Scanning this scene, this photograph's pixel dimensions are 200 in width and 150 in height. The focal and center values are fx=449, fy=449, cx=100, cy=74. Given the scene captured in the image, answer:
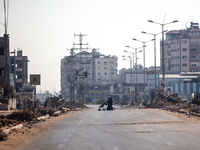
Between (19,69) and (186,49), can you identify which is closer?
(19,69)

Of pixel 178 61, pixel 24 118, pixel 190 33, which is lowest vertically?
pixel 24 118

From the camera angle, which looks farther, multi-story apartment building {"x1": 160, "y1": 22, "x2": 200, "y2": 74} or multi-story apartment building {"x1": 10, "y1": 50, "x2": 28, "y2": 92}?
multi-story apartment building {"x1": 160, "y1": 22, "x2": 200, "y2": 74}

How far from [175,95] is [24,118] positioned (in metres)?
36.3

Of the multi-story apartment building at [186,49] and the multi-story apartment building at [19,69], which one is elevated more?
the multi-story apartment building at [186,49]

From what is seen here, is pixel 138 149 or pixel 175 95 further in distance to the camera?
pixel 175 95

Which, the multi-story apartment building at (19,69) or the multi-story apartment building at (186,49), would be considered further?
the multi-story apartment building at (186,49)

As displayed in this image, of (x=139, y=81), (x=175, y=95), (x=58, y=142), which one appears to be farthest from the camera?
(x=139, y=81)

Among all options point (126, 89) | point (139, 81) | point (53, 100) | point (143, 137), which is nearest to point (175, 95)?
point (53, 100)

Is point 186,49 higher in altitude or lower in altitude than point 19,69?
higher

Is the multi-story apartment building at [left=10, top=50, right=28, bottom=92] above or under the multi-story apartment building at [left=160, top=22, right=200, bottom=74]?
under

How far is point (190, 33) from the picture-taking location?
170 m

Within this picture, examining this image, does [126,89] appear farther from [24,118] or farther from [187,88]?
[24,118]

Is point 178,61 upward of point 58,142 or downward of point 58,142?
upward

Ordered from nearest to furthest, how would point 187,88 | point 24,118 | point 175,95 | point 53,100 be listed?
point 24,118 → point 53,100 → point 175,95 → point 187,88
